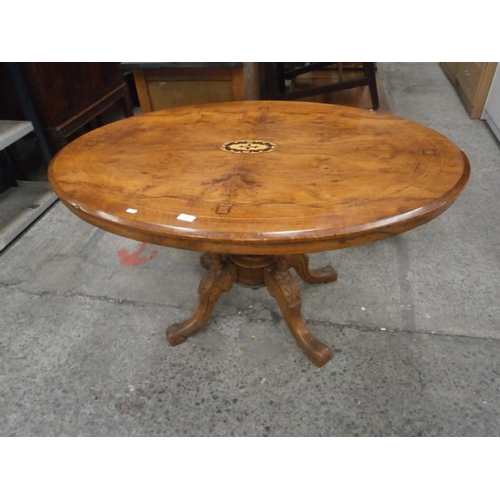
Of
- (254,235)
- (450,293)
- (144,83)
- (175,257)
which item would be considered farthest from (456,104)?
(254,235)

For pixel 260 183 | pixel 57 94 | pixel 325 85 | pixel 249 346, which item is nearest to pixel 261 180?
pixel 260 183

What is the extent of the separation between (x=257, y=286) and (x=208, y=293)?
0.19 meters

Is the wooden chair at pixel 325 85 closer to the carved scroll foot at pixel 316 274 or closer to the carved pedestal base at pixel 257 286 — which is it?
the carved scroll foot at pixel 316 274

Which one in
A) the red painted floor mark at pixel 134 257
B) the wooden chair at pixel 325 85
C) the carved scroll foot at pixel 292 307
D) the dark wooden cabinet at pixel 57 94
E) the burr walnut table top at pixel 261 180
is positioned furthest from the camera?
the wooden chair at pixel 325 85

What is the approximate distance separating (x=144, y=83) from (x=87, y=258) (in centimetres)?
99

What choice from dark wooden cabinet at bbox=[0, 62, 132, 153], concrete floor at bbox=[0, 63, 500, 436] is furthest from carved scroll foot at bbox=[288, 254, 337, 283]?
dark wooden cabinet at bbox=[0, 62, 132, 153]

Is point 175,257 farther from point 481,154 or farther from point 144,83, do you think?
point 481,154

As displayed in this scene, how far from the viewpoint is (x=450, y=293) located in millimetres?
1659

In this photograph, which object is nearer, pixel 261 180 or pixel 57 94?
pixel 261 180

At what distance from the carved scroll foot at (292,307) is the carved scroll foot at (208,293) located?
0.15m

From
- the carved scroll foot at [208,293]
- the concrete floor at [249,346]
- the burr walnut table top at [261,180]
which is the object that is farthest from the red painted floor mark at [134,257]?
the burr walnut table top at [261,180]

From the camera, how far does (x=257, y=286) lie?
1.47 m

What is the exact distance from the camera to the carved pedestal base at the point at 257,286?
136cm

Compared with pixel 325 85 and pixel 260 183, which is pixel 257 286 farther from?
pixel 325 85
